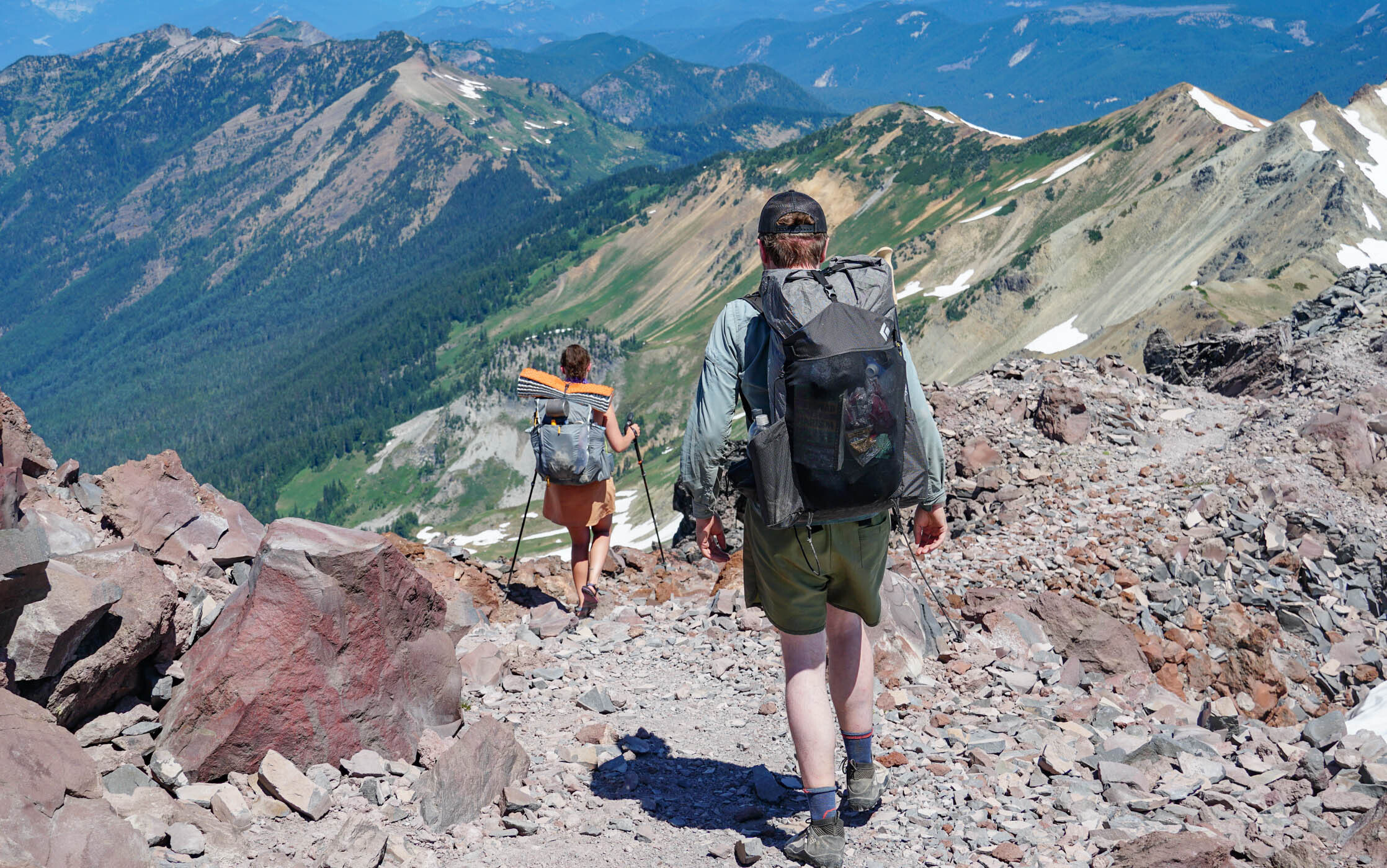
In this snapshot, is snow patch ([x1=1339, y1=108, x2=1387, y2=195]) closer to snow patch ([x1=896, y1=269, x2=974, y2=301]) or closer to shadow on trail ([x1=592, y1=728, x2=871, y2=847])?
snow patch ([x1=896, y1=269, x2=974, y2=301])

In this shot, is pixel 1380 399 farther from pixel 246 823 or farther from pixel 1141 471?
pixel 246 823

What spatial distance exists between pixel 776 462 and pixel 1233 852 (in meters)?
3.74

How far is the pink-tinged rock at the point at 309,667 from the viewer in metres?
6.96

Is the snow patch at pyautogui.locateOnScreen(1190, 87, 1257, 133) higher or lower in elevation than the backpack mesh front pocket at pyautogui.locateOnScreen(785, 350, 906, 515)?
lower

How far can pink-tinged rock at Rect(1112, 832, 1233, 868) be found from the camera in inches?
221

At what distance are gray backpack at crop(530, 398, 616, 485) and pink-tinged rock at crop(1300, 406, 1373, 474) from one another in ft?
41.7

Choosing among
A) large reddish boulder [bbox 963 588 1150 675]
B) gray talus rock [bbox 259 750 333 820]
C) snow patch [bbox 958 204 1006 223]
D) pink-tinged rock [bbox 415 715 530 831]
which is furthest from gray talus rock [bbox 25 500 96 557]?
snow patch [bbox 958 204 1006 223]

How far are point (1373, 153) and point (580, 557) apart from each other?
10268cm

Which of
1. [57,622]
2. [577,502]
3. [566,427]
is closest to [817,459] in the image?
[57,622]

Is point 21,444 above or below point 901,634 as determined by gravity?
above

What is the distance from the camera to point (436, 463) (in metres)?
184

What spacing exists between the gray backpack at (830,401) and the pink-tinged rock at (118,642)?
498 cm

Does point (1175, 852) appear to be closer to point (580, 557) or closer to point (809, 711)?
point (809, 711)

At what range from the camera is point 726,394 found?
19.3 feet
